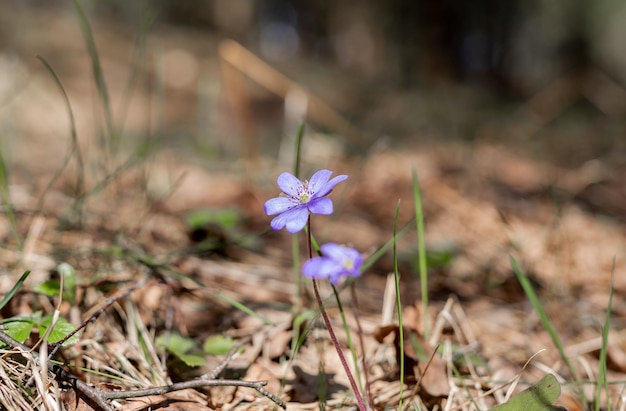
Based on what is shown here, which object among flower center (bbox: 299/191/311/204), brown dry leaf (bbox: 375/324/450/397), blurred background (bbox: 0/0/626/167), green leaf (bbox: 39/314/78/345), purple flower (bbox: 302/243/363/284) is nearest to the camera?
purple flower (bbox: 302/243/363/284)

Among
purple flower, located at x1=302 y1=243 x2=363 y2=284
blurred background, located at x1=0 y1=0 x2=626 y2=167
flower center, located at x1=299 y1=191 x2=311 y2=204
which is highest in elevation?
flower center, located at x1=299 y1=191 x2=311 y2=204

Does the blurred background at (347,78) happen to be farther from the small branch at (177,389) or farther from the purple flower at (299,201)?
the small branch at (177,389)

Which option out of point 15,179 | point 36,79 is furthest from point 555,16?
point 15,179

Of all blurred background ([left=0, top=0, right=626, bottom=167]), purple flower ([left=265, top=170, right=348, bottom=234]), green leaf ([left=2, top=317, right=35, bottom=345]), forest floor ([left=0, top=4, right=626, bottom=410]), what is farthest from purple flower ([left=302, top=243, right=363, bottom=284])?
blurred background ([left=0, top=0, right=626, bottom=167])

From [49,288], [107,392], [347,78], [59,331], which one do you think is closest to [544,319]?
[107,392]

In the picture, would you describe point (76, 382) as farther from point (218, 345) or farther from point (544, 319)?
point (544, 319)

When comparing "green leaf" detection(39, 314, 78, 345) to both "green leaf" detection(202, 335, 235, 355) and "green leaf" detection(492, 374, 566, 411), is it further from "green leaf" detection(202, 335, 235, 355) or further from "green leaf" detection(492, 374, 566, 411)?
"green leaf" detection(492, 374, 566, 411)

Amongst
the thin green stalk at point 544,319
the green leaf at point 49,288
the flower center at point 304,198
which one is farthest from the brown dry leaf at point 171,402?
the thin green stalk at point 544,319
